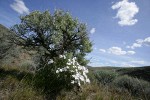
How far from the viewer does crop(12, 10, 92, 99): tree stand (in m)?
16.6

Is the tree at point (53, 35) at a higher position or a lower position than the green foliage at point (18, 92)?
higher

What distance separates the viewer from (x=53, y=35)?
54.0 ft

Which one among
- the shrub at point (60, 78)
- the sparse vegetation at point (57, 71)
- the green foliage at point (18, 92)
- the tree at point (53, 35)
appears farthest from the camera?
the tree at point (53, 35)

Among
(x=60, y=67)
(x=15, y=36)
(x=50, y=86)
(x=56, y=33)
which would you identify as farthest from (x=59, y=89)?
(x=15, y=36)

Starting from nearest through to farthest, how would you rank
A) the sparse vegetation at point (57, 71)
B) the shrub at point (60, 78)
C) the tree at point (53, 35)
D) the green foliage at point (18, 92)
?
the green foliage at point (18, 92)
the sparse vegetation at point (57, 71)
the shrub at point (60, 78)
the tree at point (53, 35)

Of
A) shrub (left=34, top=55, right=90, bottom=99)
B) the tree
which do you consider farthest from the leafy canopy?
shrub (left=34, top=55, right=90, bottom=99)

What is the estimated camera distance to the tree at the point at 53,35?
1658cm

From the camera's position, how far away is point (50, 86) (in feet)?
30.3

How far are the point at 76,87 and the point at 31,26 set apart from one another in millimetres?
8771

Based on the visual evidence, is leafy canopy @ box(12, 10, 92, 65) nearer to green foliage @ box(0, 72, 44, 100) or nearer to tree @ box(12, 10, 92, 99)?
tree @ box(12, 10, 92, 99)

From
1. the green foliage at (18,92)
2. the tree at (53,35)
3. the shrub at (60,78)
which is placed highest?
the tree at (53,35)

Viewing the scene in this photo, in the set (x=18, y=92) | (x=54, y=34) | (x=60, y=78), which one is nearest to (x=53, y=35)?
(x=54, y=34)

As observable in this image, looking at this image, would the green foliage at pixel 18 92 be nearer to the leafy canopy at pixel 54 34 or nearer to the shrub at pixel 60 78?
the shrub at pixel 60 78

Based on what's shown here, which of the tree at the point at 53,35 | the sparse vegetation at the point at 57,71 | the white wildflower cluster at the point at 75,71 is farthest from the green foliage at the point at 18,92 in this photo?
the tree at the point at 53,35
